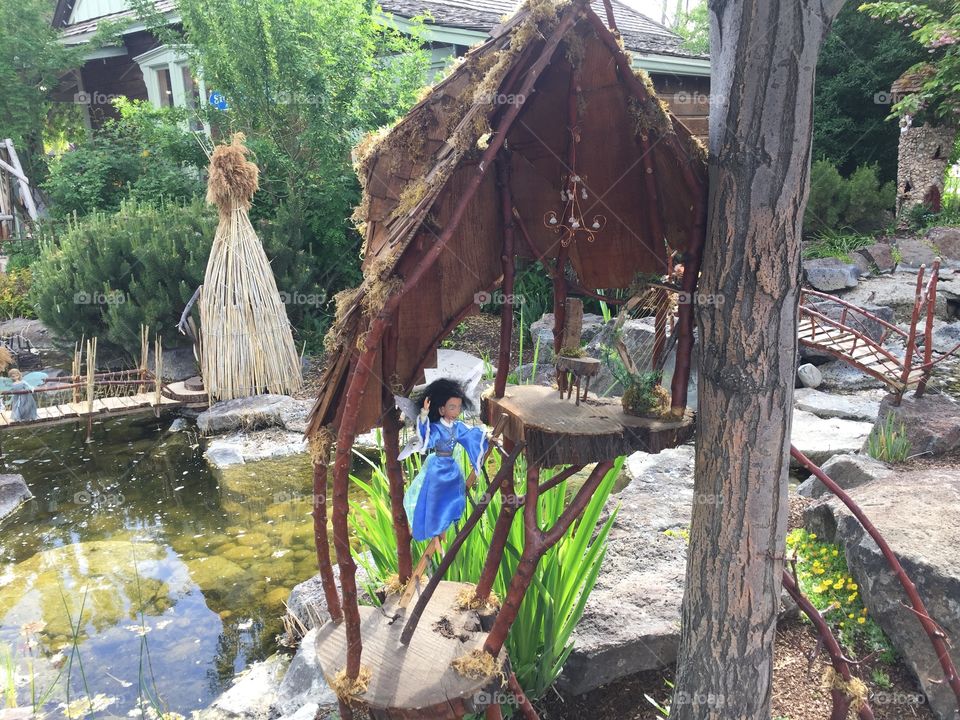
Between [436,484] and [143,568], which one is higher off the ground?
[436,484]

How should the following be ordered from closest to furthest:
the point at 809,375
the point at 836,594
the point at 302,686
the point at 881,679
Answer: the point at 881,679 < the point at 836,594 < the point at 302,686 < the point at 809,375

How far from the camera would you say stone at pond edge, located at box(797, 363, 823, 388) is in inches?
283

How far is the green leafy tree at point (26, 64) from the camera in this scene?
1333 cm

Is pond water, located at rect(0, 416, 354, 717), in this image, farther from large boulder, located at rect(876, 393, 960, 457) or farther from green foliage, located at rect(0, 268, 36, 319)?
green foliage, located at rect(0, 268, 36, 319)

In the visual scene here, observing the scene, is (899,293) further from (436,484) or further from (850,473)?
(436,484)

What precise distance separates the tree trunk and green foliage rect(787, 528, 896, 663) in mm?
887

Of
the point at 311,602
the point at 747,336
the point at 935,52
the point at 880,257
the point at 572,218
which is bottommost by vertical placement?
the point at 311,602

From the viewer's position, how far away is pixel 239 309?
752cm

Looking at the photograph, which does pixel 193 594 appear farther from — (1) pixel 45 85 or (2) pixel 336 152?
(1) pixel 45 85

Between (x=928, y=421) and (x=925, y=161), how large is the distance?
8824 mm

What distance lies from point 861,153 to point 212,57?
1154cm

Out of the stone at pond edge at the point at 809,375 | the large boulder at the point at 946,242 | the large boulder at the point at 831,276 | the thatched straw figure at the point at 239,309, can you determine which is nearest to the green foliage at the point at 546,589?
the stone at pond edge at the point at 809,375

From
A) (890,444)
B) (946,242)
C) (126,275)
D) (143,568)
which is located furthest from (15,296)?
(946,242)

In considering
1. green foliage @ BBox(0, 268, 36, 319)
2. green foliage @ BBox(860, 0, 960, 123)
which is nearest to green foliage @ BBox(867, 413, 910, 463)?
green foliage @ BBox(860, 0, 960, 123)
